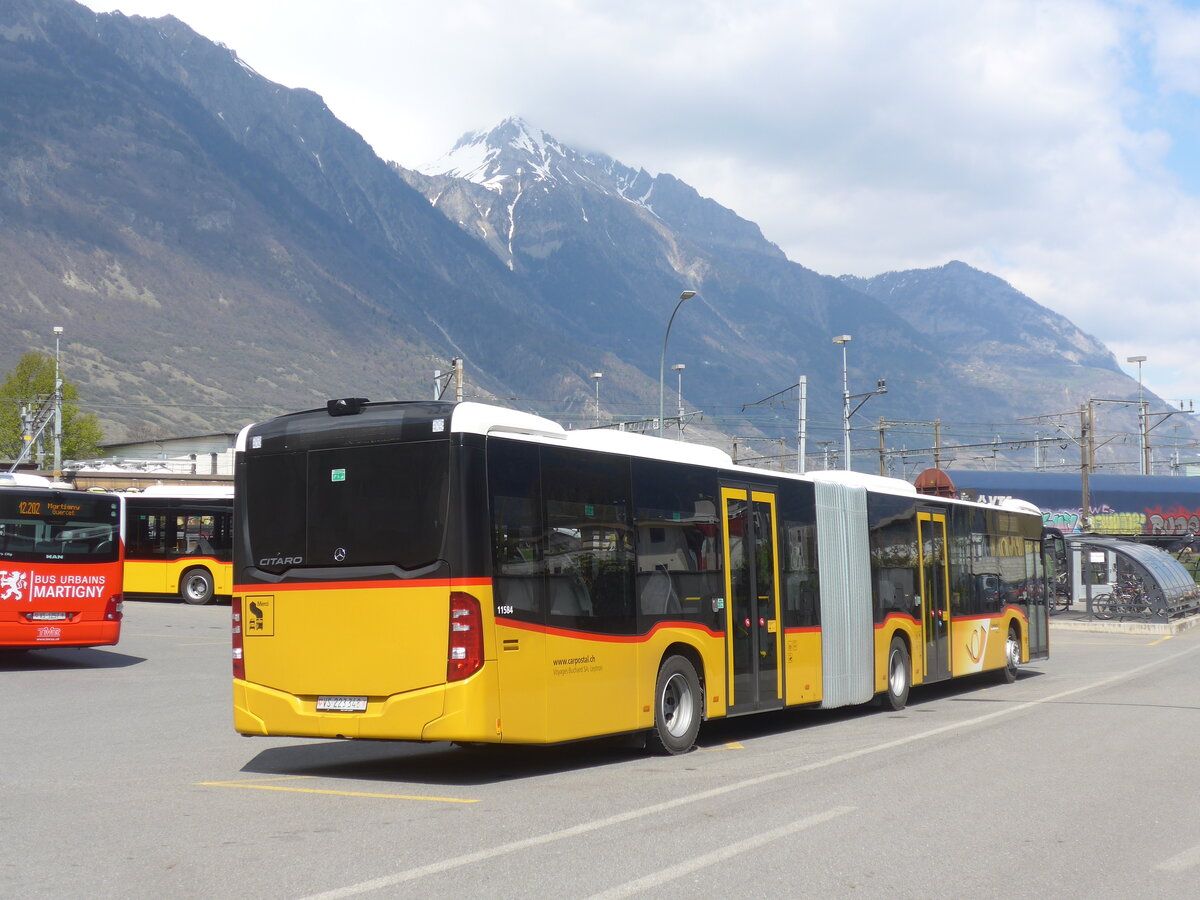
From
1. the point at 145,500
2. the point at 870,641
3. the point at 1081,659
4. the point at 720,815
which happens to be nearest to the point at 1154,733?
the point at 870,641

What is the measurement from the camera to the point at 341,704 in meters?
10.2

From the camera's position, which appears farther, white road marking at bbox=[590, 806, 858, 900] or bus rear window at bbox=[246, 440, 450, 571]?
bus rear window at bbox=[246, 440, 450, 571]

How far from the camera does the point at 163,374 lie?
16875 cm

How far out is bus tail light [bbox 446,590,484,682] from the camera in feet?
31.8

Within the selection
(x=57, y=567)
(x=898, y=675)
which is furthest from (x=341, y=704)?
(x=57, y=567)

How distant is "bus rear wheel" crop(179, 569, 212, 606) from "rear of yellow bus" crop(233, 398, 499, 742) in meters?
28.2

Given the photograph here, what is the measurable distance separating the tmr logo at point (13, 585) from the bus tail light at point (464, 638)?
12415 mm

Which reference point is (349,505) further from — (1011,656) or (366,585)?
(1011,656)

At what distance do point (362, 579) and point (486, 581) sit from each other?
1016 mm

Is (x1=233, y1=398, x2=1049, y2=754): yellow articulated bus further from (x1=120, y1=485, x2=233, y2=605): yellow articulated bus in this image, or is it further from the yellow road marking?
(x1=120, y1=485, x2=233, y2=605): yellow articulated bus

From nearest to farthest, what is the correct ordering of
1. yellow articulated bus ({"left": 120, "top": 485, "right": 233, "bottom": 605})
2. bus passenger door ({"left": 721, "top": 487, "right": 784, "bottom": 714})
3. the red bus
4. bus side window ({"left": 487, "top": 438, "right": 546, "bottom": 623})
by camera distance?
bus side window ({"left": 487, "top": 438, "right": 546, "bottom": 623}) < bus passenger door ({"left": 721, "top": 487, "right": 784, "bottom": 714}) < the red bus < yellow articulated bus ({"left": 120, "top": 485, "right": 233, "bottom": 605})

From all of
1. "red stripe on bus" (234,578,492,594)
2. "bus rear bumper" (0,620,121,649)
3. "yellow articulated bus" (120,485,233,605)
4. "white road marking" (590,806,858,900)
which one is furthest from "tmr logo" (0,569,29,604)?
"yellow articulated bus" (120,485,233,605)

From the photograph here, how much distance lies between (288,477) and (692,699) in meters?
4.16

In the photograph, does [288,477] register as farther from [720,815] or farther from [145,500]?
[145,500]
